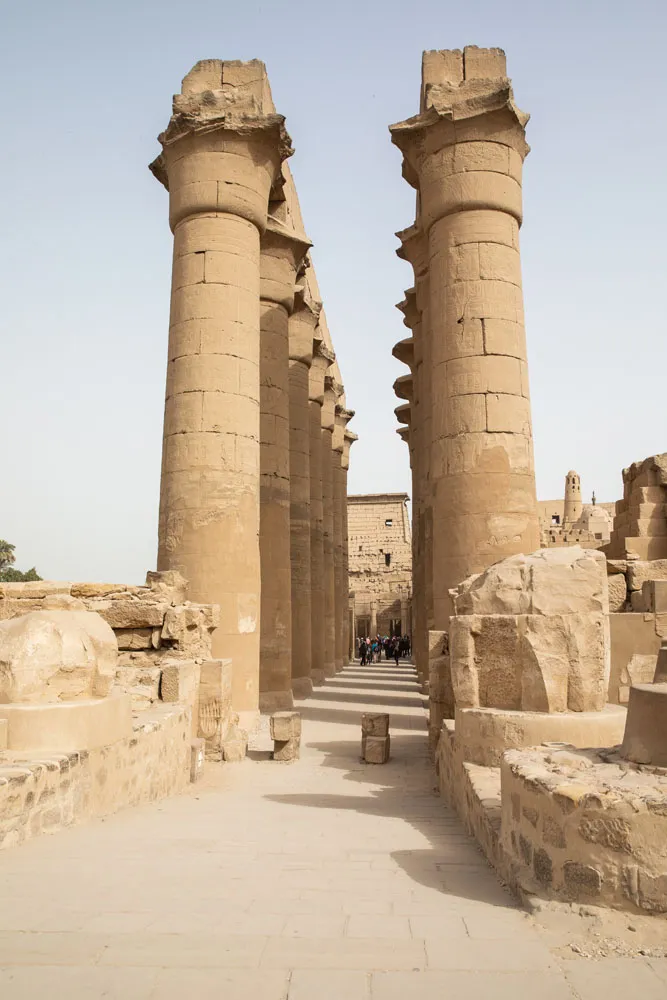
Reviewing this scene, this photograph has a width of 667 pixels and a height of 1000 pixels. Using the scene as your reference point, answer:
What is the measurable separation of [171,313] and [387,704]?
900 cm

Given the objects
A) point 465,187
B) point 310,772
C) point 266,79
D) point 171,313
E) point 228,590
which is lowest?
point 310,772

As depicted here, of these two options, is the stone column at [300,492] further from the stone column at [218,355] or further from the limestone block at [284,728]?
the limestone block at [284,728]

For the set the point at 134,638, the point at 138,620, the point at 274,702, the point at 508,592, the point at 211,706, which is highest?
the point at 508,592

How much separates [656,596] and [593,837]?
24.8 ft

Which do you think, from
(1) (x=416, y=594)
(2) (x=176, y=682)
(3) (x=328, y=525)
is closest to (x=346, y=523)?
(3) (x=328, y=525)

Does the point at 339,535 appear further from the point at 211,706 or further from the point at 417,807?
the point at 417,807

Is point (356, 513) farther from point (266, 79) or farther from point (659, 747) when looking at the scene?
point (659, 747)

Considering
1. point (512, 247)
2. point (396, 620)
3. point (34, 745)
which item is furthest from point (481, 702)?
point (396, 620)

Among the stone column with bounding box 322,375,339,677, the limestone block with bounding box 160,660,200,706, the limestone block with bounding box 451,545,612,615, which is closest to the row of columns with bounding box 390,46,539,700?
the limestone block with bounding box 160,660,200,706

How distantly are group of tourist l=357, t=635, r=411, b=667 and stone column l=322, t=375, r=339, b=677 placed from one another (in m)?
6.84

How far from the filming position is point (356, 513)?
52844 mm

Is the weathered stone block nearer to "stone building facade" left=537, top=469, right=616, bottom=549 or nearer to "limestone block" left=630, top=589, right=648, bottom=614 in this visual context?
"limestone block" left=630, top=589, right=648, bottom=614

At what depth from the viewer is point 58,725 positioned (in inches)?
219

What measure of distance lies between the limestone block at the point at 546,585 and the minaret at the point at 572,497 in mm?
51504
